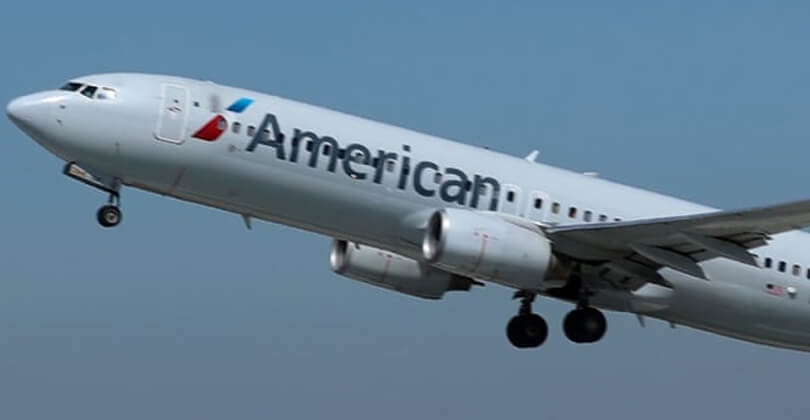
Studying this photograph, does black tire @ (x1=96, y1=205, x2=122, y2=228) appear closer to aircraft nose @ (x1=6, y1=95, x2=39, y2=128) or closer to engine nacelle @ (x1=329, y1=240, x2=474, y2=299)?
aircraft nose @ (x1=6, y1=95, x2=39, y2=128)

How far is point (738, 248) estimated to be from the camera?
4697 cm

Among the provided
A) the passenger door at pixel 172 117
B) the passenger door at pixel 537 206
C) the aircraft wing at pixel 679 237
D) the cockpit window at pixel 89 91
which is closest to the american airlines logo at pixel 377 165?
the passenger door at pixel 537 206

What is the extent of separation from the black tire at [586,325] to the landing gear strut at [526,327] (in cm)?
178

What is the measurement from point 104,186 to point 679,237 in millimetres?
13834

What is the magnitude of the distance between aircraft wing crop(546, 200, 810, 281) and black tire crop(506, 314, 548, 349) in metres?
3.02

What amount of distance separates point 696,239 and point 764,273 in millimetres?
4094

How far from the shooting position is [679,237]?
47.3 m

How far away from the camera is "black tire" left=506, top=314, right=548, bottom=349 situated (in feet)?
167

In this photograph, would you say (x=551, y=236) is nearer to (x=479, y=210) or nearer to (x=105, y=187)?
(x=479, y=210)

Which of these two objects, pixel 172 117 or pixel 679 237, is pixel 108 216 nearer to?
pixel 172 117

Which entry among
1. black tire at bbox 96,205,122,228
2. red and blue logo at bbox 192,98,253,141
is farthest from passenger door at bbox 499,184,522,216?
black tire at bbox 96,205,122,228

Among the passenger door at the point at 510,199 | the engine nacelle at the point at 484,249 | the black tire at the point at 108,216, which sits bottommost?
the black tire at the point at 108,216

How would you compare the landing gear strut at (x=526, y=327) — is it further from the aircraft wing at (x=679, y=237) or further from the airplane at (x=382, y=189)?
the aircraft wing at (x=679, y=237)

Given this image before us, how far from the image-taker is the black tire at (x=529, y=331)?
50.8m
